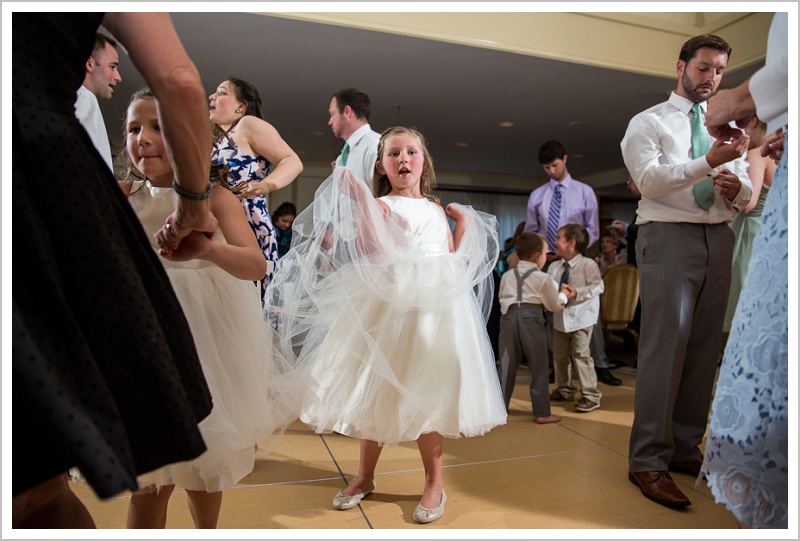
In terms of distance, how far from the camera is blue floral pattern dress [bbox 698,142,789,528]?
0.92m

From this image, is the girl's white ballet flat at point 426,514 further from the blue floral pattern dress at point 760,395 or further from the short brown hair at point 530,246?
the short brown hair at point 530,246

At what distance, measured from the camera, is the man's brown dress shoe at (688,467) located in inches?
87.3

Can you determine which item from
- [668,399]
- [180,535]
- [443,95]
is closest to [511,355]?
[668,399]

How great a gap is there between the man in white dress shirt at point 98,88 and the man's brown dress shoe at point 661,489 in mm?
2110

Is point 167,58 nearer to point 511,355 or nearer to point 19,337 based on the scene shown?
point 19,337

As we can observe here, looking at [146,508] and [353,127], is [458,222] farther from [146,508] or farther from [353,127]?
[146,508]

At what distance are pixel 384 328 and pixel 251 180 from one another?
0.96 m

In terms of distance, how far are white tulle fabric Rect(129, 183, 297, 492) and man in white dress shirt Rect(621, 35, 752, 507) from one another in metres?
1.30

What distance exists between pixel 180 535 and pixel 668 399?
165 cm

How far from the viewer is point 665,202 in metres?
2.13

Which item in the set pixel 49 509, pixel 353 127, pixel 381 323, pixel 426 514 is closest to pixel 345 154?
pixel 353 127

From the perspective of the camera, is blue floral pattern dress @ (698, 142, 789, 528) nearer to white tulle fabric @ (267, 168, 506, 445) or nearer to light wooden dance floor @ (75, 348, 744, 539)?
light wooden dance floor @ (75, 348, 744, 539)

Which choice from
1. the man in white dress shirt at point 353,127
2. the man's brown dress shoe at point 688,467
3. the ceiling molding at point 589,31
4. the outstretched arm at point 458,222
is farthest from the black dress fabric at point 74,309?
the ceiling molding at point 589,31

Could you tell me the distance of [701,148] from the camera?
2.10 metres
